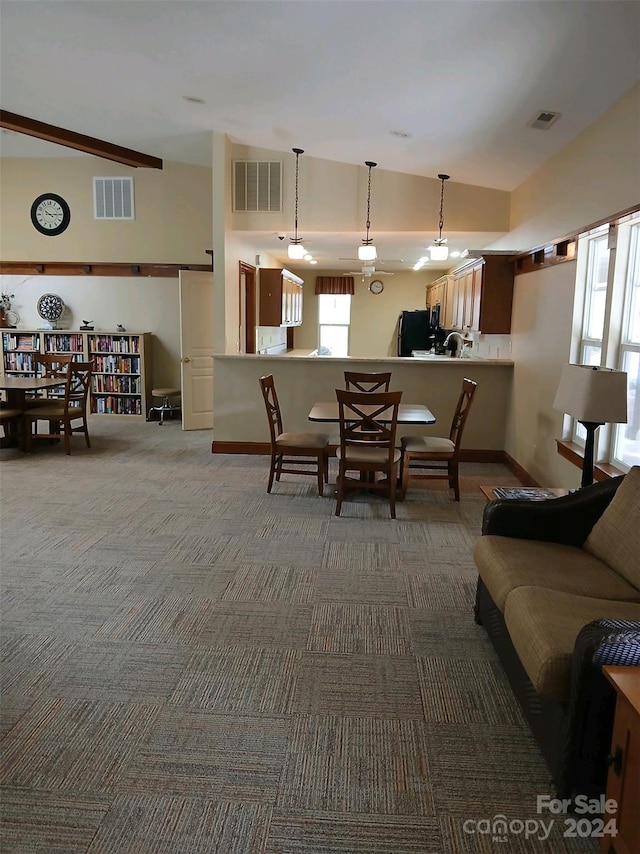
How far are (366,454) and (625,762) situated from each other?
10.0 feet

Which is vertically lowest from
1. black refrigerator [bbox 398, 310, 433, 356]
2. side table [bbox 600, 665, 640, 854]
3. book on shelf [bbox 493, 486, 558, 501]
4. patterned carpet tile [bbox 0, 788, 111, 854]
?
patterned carpet tile [bbox 0, 788, 111, 854]

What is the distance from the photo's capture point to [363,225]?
20.9 feet

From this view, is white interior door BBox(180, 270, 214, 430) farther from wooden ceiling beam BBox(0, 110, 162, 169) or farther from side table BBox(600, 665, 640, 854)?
side table BBox(600, 665, 640, 854)

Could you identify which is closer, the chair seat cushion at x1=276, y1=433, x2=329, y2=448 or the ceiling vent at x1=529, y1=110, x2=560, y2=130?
the ceiling vent at x1=529, y1=110, x2=560, y2=130

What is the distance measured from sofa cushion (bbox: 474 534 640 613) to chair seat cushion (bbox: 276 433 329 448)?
230 centimetres

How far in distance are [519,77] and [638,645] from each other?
329 centimetres

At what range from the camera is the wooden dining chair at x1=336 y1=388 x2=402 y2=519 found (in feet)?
14.1

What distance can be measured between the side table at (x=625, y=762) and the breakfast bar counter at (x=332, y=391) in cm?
462

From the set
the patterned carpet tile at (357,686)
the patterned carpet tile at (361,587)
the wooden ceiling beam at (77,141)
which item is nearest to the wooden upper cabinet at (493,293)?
the patterned carpet tile at (361,587)

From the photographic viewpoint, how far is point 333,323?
1245cm

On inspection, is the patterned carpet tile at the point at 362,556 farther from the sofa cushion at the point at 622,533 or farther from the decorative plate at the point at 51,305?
the decorative plate at the point at 51,305

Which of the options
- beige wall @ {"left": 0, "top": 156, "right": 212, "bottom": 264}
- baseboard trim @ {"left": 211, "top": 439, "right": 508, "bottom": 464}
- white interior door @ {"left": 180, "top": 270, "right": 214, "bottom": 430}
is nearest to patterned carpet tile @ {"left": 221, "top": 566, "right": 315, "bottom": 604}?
baseboard trim @ {"left": 211, "top": 439, "right": 508, "bottom": 464}

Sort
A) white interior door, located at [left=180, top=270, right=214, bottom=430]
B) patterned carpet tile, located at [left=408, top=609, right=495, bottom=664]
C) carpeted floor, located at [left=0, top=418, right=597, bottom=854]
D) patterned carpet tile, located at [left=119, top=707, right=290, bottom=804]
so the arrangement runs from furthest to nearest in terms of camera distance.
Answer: white interior door, located at [left=180, top=270, right=214, bottom=430] < patterned carpet tile, located at [left=408, top=609, right=495, bottom=664] < patterned carpet tile, located at [left=119, top=707, right=290, bottom=804] < carpeted floor, located at [left=0, top=418, right=597, bottom=854]

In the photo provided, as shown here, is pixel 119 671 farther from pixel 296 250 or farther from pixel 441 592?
pixel 296 250
